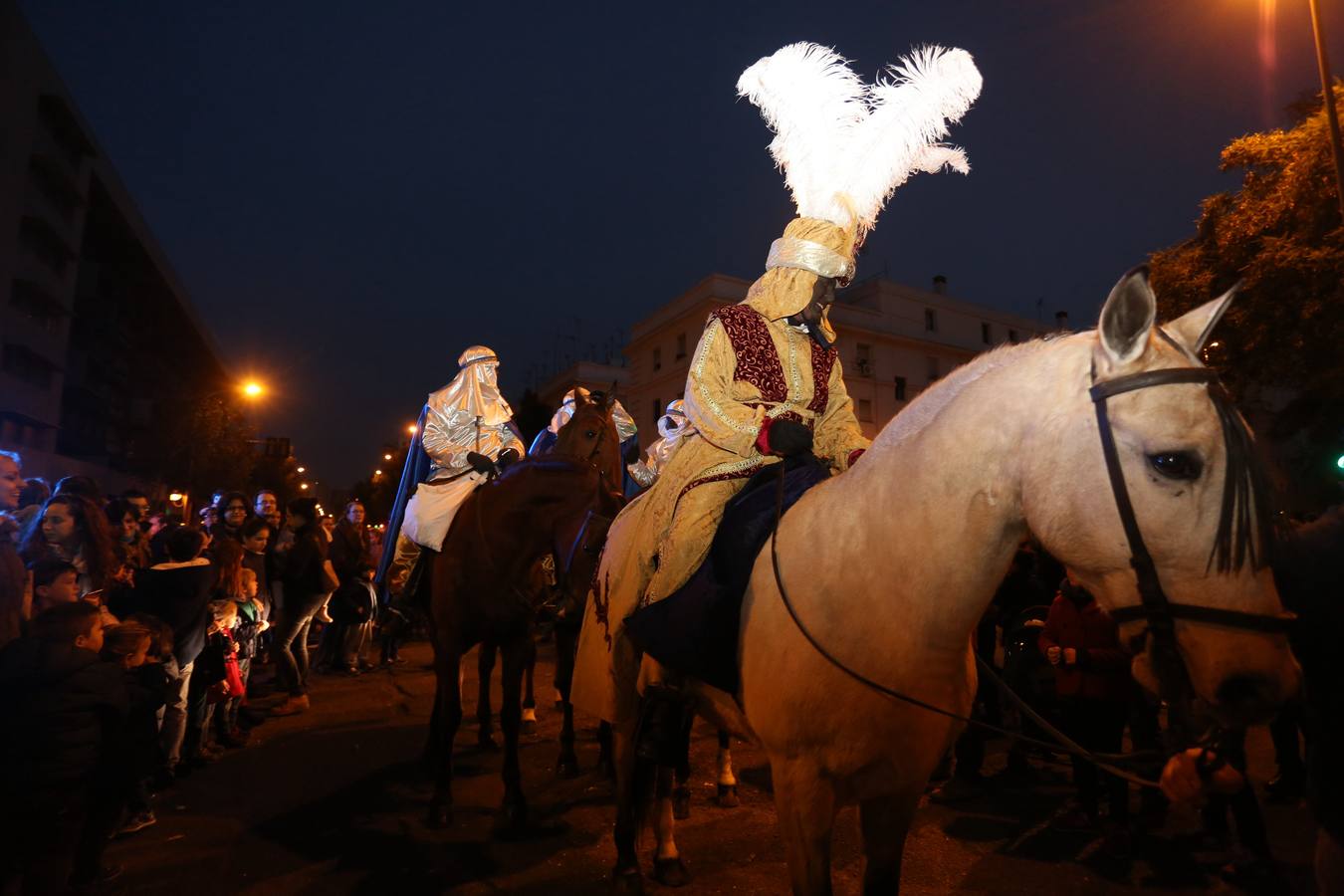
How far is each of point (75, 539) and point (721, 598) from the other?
454 cm

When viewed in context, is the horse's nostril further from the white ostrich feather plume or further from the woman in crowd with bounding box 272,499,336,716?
the woman in crowd with bounding box 272,499,336,716

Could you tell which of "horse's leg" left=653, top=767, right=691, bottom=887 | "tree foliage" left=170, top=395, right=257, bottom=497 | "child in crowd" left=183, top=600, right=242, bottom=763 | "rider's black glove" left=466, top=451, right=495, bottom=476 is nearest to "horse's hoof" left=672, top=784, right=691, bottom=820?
"horse's leg" left=653, top=767, right=691, bottom=887

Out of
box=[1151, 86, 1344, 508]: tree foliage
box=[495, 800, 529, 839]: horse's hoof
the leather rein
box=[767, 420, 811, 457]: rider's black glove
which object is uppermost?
box=[1151, 86, 1344, 508]: tree foliage

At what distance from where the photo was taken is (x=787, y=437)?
8.98 ft

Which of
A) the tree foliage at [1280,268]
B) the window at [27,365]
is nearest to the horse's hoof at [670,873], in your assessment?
the tree foliage at [1280,268]

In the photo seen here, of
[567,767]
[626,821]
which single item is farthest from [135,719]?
[567,767]

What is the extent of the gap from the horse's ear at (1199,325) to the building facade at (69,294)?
29.3m

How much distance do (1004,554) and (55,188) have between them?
43478 millimetres

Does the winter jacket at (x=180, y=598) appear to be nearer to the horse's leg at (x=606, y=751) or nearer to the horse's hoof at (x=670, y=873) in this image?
the horse's leg at (x=606, y=751)

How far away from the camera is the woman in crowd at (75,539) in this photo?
464 cm

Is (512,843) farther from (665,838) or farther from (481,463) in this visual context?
(481,463)

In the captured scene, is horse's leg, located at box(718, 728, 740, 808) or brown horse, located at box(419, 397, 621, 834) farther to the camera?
horse's leg, located at box(718, 728, 740, 808)

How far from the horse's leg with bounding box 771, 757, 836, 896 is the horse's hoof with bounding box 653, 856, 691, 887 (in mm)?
2004

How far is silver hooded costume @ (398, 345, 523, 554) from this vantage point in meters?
6.45
